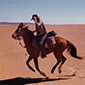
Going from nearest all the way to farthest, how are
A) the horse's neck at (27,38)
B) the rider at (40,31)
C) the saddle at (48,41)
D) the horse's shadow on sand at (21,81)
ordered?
the horse's shadow on sand at (21,81) < the rider at (40,31) < the saddle at (48,41) < the horse's neck at (27,38)

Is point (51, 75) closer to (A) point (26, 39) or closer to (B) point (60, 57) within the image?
(B) point (60, 57)

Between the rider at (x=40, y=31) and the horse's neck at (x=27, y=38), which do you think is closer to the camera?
the rider at (x=40, y=31)

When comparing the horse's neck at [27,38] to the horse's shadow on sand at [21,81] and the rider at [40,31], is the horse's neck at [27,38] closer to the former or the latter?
the rider at [40,31]

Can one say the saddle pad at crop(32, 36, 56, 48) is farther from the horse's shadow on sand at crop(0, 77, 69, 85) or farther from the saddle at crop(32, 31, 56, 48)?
the horse's shadow on sand at crop(0, 77, 69, 85)

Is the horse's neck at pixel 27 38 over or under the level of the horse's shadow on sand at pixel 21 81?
over

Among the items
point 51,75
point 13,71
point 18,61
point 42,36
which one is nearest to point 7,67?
point 13,71

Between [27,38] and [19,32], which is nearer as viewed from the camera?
[19,32]

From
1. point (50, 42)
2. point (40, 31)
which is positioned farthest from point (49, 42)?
point (40, 31)

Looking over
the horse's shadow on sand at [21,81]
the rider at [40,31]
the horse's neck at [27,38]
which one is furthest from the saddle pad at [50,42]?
the horse's shadow on sand at [21,81]

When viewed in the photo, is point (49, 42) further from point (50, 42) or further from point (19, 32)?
point (19, 32)

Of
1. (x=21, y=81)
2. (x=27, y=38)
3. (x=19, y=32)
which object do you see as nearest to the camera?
(x=21, y=81)

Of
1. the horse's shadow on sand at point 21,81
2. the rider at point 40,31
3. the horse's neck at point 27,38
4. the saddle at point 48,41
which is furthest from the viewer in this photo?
the horse's neck at point 27,38

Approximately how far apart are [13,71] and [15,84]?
2.11 m

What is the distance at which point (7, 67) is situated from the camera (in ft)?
36.4
